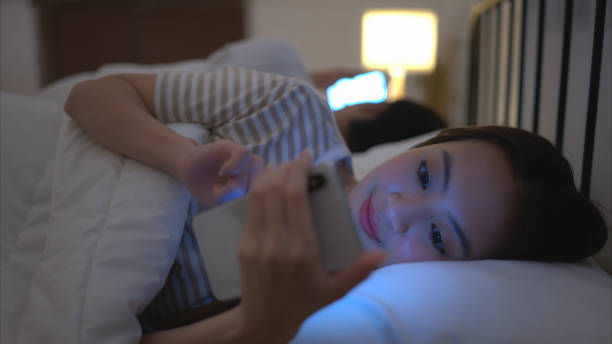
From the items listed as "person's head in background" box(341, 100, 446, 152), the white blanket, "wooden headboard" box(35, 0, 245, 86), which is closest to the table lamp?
"person's head in background" box(341, 100, 446, 152)

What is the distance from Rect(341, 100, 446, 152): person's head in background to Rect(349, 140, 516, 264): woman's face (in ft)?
2.23

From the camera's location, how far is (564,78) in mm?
790

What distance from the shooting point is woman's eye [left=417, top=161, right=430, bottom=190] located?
1.66 feet

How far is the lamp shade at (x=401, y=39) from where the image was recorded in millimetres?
2414

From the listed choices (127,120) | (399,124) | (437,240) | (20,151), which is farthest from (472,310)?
(399,124)

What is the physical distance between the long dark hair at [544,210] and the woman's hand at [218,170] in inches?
13.3

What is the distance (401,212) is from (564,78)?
580mm

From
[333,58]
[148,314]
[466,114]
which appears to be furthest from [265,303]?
[333,58]

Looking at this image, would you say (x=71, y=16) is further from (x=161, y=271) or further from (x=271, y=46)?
(x=161, y=271)

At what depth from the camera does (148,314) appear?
58 centimetres

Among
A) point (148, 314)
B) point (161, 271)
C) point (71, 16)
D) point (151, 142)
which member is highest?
point (71, 16)

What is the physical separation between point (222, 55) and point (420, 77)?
180 cm

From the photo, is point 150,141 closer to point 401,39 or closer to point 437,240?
point 437,240

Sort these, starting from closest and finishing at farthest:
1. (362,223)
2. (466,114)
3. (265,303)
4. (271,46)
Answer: (265,303) < (362,223) < (271,46) < (466,114)
